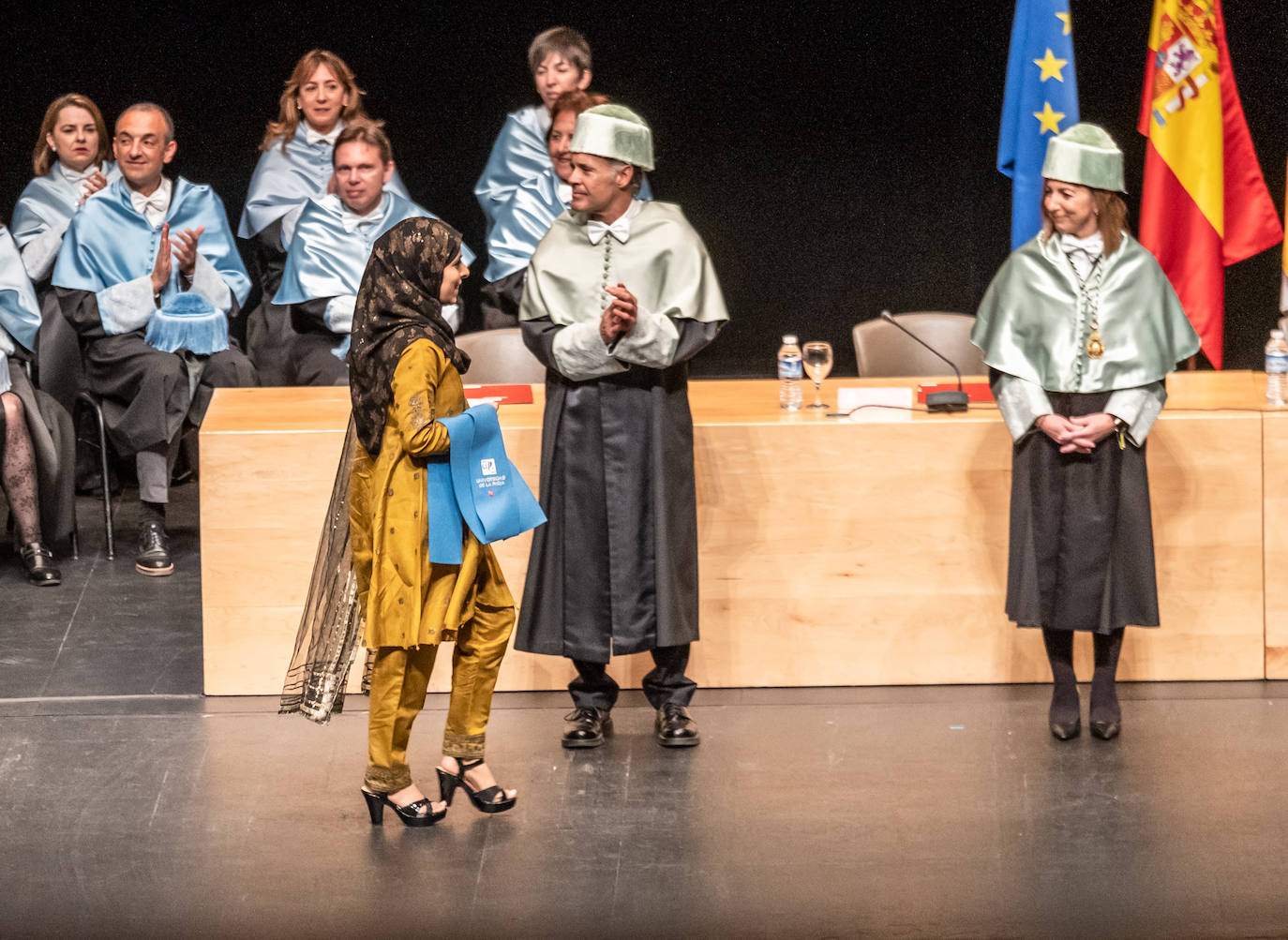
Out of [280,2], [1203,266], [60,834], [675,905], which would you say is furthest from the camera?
[280,2]

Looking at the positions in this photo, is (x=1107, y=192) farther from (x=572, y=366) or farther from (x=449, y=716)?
(x=449, y=716)

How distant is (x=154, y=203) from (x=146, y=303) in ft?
1.38

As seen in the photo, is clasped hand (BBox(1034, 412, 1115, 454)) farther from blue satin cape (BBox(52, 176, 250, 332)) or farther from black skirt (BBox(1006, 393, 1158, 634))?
blue satin cape (BBox(52, 176, 250, 332))

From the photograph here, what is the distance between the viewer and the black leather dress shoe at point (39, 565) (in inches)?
218

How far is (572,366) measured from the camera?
4023 millimetres

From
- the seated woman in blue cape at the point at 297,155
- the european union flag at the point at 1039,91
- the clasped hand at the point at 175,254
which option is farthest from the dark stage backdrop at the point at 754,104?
the clasped hand at the point at 175,254

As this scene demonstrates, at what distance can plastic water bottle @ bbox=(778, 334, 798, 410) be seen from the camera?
470cm

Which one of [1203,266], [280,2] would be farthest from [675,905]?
[280,2]

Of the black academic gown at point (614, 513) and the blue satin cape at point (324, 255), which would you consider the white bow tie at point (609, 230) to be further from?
the blue satin cape at point (324, 255)

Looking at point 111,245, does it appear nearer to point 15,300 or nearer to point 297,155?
point 15,300

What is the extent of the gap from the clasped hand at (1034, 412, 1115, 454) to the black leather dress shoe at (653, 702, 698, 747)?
110 cm

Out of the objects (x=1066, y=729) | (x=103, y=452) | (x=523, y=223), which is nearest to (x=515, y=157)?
(x=523, y=223)

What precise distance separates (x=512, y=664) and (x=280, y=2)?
4.08 m

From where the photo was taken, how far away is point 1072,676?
429 cm
